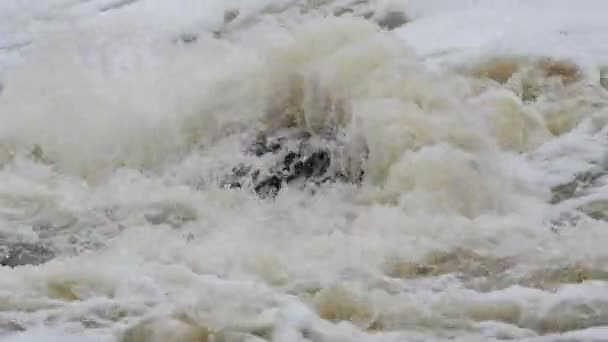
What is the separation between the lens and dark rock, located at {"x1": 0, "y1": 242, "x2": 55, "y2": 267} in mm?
4379

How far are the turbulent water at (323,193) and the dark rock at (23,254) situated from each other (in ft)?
0.04

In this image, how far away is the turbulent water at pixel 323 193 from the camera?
12.2ft

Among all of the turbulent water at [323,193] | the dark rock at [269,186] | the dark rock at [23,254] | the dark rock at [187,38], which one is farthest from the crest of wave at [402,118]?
the dark rock at [187,38]

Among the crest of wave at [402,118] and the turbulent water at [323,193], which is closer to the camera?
the turbulent water at [323,193]

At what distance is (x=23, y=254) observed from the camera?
4.49 meters

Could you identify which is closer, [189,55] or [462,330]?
[462,330]

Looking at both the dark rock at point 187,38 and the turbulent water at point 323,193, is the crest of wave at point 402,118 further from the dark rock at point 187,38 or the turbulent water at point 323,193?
the dark rock at point 187,38

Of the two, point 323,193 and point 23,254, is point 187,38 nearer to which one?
point 323,193

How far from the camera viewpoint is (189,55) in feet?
23.1

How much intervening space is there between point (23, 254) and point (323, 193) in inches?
60.9

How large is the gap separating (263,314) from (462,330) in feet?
2.49

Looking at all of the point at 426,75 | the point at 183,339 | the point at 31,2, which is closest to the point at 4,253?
the point at 183,339

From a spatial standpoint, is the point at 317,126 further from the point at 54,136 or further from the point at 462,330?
the point at 462,330

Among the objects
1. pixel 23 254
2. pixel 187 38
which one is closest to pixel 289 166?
pixel 23 254
